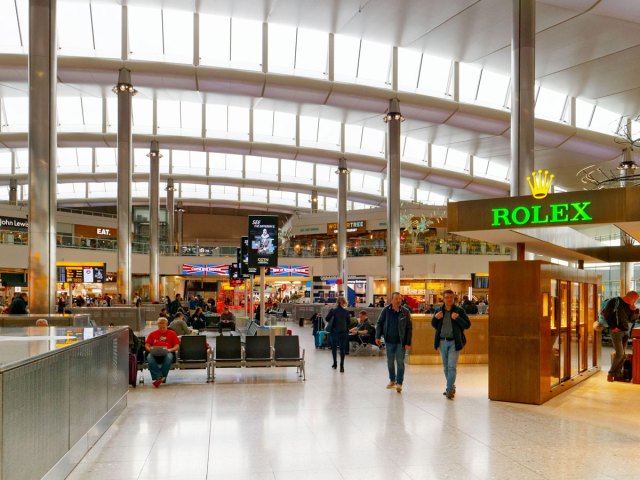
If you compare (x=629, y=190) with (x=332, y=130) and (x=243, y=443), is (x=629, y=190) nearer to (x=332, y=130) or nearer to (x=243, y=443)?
(x=243, y=443)

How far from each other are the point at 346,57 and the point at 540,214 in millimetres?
19174

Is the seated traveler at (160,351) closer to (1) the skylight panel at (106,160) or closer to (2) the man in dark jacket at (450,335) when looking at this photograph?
(2) the man in dark jacket at (450,335)

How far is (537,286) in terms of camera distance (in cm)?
905

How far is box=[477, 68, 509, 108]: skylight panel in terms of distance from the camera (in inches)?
1048

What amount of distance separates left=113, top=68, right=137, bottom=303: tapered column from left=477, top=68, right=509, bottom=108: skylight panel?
14449 millimetres

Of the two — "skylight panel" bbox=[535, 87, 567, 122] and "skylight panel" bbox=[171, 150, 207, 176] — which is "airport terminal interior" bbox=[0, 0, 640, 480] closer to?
"skylight panel" bbox=[535, 87, 567, 122]

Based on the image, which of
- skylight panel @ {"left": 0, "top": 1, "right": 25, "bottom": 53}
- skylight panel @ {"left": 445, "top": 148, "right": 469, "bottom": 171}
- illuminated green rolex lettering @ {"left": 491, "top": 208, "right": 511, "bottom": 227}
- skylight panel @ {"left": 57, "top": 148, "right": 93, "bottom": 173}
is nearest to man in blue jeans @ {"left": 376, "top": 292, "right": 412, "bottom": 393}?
illuminated green rolex lettering @ {"left": 491, "top": 208, "right": 511, "bottom": 227}

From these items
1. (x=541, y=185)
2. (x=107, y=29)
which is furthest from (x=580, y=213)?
(x=107, y=29)

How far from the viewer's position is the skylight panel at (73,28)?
77.5 feet

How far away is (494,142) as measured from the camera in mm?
30469

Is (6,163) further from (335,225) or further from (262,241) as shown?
(262,241)

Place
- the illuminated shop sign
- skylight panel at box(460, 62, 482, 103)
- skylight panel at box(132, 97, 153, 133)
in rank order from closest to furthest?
1. skylight panel at box(460, 62, 482, 103)
2. skylight panel at box(132, 97, 153, 133)
3. the illuminated shop sign

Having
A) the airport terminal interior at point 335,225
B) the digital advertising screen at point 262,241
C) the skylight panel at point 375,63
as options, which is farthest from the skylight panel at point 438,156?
the digital advertising screen at point 262,241

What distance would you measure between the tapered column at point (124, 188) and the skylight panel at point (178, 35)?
223 cm
